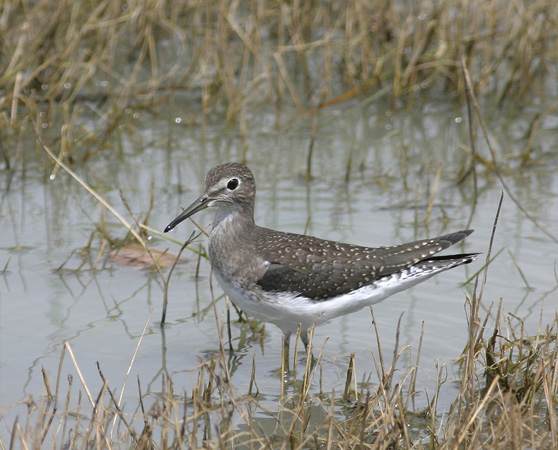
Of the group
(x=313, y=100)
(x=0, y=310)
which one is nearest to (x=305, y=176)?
(x=313, y=100)

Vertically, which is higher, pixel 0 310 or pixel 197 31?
pixel 197 31

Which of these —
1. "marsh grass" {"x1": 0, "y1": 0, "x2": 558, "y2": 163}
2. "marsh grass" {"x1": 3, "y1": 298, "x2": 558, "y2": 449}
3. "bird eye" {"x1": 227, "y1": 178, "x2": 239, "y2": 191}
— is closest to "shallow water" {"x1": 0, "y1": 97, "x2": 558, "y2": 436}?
"marsh grass" {"x1": 3, "y1": 298, "x2": 558, "y2": 449}

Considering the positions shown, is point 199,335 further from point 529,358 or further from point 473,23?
point 473,23

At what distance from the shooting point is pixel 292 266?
5.65 m

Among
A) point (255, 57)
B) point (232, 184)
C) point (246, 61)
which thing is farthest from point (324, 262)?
point (255, 57)

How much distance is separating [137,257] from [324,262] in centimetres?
186

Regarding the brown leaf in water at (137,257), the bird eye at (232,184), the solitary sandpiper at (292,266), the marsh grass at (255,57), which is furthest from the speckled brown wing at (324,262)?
the marsh grass at (255,57)

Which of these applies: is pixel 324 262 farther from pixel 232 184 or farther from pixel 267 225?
pixel 267 225

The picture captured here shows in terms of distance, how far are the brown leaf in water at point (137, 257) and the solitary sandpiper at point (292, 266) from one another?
3.70ft

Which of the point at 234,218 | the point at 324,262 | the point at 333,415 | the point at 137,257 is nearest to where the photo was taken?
the point at 333,415

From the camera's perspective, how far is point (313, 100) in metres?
9.96

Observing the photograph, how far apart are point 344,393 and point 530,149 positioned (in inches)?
171

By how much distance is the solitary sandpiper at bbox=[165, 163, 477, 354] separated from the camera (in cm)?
555

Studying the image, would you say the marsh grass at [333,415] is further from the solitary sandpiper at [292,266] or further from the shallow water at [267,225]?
the solitary sandpiper at [292,266]
